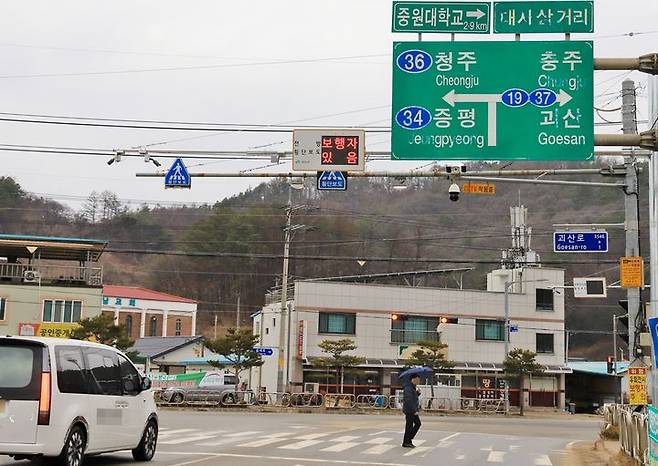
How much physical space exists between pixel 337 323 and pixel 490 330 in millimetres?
11482

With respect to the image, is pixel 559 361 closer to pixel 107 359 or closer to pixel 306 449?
pixel 306 449

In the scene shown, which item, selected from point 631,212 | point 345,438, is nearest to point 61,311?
point 345,438

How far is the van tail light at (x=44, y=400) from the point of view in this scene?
11.7m

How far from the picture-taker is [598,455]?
68.1ft

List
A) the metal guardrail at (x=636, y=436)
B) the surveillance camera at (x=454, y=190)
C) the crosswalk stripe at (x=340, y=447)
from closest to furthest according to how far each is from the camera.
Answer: the metal guardrail at (x=636, y=436) < the crosswalk stripe at (x=340, y=447) < the surveillance camera at (x=454, y=190)

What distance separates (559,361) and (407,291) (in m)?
12.5

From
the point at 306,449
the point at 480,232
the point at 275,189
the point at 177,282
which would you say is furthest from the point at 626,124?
the point at 177,282

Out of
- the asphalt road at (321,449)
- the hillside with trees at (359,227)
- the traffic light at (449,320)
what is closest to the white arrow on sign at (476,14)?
the asphalt road at (321,449)

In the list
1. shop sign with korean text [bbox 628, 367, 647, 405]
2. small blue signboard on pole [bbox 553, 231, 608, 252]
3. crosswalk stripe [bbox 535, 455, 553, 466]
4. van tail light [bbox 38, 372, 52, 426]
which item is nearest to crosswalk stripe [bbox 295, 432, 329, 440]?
crosswalk stripe [bbox 535, 455, 553, 466]

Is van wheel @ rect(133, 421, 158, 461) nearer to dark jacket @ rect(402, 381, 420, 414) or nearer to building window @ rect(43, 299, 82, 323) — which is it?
dark jacket @ rect(402, 381, 420, 414)

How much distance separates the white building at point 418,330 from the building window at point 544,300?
0.24 feet

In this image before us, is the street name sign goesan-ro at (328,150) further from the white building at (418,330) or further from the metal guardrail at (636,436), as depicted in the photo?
the white building at (418,330)

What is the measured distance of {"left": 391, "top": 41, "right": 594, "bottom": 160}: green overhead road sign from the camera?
1512 centimetres

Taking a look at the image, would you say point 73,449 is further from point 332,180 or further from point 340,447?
point 332,180
